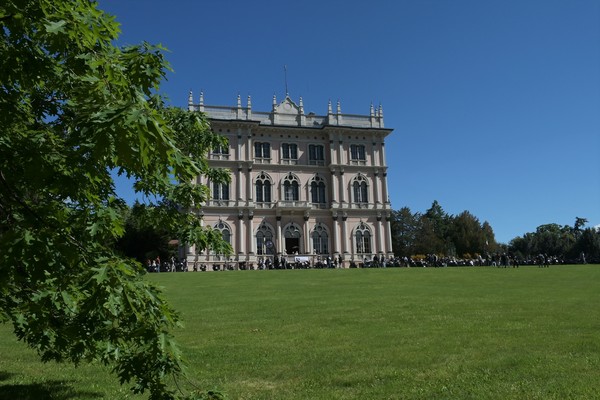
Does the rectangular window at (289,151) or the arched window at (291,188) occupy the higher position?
the rectangular window at (289,151)

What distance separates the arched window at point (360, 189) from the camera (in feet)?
165

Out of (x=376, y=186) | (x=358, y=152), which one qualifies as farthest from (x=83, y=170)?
(x=358, y=152)

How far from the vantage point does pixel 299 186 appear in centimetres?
4922

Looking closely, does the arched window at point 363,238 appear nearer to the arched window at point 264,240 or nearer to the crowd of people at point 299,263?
the crowd of people at point 299,263

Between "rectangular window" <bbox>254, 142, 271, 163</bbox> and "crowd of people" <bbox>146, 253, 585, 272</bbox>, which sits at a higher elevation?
"rectangular window" <bbox>254, 142, 271, 163</bbox>

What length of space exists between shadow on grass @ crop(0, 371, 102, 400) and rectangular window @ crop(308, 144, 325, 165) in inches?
1724

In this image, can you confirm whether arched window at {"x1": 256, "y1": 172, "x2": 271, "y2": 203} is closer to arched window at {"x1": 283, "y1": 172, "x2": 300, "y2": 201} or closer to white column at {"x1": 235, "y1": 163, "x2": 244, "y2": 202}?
arched window at {"x1": 283, "y1": 172, "x2": 300, "y2": 201}

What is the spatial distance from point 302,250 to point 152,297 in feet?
146

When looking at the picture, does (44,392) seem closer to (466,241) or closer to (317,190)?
(317,190)

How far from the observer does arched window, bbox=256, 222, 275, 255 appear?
46750mm

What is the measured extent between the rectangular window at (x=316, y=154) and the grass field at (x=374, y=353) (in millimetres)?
36621

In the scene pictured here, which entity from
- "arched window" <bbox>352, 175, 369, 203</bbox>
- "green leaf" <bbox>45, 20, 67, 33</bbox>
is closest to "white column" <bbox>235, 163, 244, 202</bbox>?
"arched window" <bbox>352, 175, 369, 203</bbox>

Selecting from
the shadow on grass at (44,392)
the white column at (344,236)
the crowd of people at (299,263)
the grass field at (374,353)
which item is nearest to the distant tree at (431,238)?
the crowd of people at (299,263)

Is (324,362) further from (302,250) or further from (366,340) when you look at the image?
(302,250)
